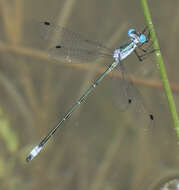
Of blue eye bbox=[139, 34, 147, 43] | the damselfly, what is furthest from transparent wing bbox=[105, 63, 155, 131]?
blue eye bbox=[139, 34, 147, 43]

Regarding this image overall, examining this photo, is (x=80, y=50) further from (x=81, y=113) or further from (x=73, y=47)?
(x=81, y=113)

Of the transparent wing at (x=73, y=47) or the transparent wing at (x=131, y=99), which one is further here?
the transparent wing at (x=73, y=47)

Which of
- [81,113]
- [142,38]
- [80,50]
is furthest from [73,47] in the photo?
[81,113]

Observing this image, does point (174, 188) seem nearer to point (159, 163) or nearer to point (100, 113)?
point (159, 163)

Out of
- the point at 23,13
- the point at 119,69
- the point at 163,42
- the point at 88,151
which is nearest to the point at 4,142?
the point at 88,151

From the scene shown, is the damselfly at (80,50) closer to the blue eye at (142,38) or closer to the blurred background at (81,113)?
the blue eye at (142,38)

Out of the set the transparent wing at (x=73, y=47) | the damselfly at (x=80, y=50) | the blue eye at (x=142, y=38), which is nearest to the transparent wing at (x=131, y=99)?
the damselfly at (x=80, y=50)
